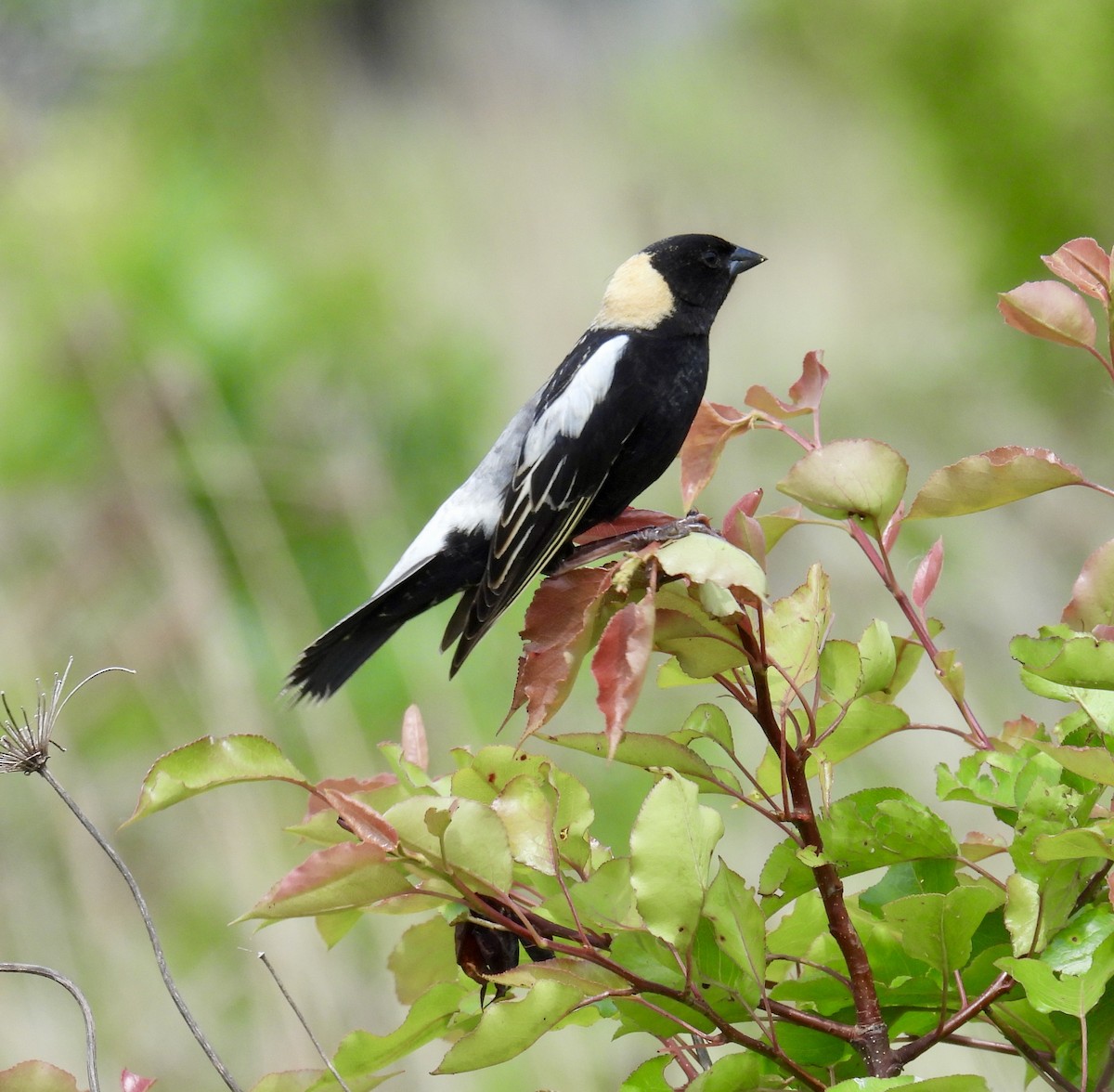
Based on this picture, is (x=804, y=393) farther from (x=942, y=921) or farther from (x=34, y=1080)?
(x=34, y=1080)

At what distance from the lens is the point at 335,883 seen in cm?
57

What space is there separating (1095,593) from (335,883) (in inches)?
19.7

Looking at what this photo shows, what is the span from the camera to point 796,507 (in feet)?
2.68

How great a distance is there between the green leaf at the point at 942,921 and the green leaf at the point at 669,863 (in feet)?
0.32

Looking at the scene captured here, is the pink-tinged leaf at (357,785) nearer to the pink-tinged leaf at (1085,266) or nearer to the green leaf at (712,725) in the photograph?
the green leaf at (712,725)

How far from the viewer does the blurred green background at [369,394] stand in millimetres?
2734

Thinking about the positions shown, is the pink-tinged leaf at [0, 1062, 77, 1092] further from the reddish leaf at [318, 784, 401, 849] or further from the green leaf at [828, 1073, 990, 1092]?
the green leaf at [828, 1073, 990, 1092]

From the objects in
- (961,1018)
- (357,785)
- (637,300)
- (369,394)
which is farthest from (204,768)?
(369,394)

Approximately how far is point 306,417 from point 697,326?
1.79m

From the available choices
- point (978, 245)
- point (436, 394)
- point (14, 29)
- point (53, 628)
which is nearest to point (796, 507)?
point (53, 628)

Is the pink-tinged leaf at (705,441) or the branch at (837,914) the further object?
the pink-tinged leaf at (705,441)

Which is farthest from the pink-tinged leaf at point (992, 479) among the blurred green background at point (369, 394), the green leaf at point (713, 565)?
the blurred green background at point (369, 394)

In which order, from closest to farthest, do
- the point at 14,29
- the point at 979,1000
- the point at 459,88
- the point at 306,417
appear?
the point at 979,1000
the point at 306,417
the point at 14,29
the point at 459,88

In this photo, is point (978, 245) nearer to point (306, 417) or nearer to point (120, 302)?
point (306, 417)
